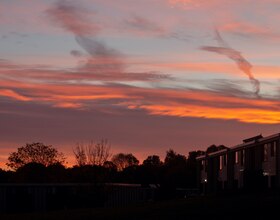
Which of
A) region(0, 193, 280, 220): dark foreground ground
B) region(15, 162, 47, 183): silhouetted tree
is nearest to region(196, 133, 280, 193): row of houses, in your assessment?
region(0, 193, 280, 220): dark foreground ground

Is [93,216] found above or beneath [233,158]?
beneath

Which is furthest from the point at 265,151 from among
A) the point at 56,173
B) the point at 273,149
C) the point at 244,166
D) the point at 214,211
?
the point at 56,173

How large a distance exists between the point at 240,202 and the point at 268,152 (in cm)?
2842

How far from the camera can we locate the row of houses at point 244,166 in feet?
187

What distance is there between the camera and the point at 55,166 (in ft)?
354

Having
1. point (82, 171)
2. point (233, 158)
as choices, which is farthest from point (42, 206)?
point (233, 158)

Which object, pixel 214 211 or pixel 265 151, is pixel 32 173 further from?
pixel 214 211

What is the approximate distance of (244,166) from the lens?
226ft

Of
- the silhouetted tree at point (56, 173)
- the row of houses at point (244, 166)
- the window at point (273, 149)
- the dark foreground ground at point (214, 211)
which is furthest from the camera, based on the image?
the silhouetted tree at point (56, 173)

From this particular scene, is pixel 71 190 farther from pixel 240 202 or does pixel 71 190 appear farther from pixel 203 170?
pixel 240 202

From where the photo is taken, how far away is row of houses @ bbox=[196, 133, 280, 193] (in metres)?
57.1

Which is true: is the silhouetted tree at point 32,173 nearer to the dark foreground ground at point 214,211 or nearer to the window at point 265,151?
the window at point 265,151

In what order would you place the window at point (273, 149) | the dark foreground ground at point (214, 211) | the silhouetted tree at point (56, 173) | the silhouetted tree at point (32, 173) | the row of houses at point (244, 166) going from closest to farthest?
the dark foreground ground at point (214, 211), the row of houses at point (244, 166), the window at point (273, 149), the silhouetted tree at point (56, 173), the silhouetted tree at point (32, 173)

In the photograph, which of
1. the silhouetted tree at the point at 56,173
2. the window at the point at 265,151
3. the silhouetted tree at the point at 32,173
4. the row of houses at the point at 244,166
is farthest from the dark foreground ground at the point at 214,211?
the silhouetted tree at the point at 32,173
